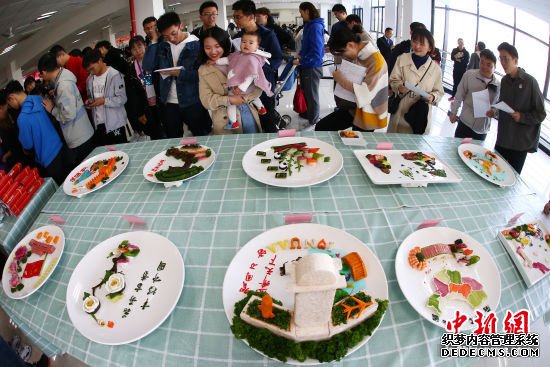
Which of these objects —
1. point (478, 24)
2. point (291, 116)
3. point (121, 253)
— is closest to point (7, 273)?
point (121, 253)

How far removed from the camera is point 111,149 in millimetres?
2072

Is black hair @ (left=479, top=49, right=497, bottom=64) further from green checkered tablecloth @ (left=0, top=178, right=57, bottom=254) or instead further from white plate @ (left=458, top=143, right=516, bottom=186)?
green checkered tablecloth @ (left=0, top=178, right=57, bottom=254)

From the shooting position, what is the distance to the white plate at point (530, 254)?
108 cm

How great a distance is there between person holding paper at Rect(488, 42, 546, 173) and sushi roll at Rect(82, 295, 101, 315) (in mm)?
2777

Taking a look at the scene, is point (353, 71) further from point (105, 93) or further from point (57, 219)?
point (105, 93)

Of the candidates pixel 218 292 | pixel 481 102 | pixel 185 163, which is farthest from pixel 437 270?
Answer: pixel 481 102

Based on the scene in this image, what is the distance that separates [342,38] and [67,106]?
2.33 m

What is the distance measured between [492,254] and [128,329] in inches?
52.3

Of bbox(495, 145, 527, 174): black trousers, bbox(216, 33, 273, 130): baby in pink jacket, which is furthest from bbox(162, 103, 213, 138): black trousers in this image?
bbox(495, 145, 527, 174): black trousers

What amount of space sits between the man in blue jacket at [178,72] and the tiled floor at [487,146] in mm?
1856

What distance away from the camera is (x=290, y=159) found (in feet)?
5.54

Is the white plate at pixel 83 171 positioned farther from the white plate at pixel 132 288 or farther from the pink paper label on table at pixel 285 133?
the pink paper label on table at pixel 285 133

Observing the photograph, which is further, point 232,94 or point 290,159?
point 232,94

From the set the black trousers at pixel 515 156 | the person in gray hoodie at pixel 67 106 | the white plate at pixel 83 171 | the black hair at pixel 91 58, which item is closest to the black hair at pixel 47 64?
the person in gray hoodie at pixel 67 106
